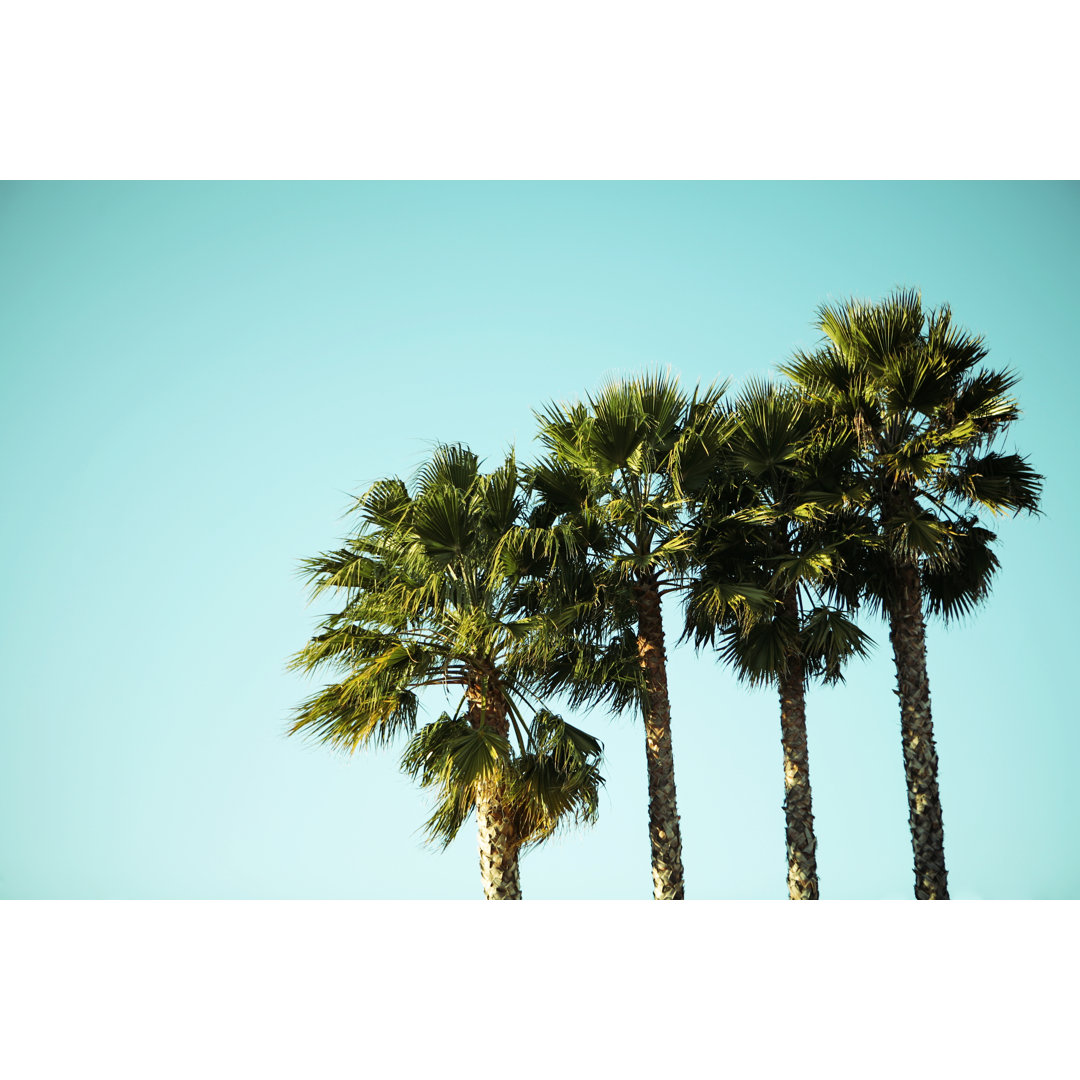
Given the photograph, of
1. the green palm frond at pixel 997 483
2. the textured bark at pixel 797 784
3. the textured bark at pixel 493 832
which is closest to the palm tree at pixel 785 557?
the textured bark at pixel 797 784

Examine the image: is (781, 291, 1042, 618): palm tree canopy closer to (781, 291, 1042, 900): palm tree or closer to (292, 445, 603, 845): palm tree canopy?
(781, 291, 1042, 900): palm tree

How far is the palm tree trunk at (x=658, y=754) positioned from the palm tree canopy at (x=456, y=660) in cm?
69

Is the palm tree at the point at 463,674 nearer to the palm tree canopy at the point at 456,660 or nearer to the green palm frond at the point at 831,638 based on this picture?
the palm tree canopy at the point at 456,660

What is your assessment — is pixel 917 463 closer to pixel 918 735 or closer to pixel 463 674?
pixel 918 735

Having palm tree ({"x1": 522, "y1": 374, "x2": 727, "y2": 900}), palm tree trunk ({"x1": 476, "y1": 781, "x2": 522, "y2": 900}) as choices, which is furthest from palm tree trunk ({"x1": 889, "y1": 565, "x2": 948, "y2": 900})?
palm tree trunk ({"x1": 476, "y1": 781, "x2": 522, "y2": 900})

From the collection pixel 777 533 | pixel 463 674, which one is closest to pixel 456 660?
pixel 463 674

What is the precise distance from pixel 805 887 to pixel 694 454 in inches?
148

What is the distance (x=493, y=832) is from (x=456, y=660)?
146 centimetres

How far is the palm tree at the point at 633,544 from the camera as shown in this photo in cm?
888

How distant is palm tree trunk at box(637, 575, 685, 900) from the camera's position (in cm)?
880

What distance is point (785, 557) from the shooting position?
912 cm

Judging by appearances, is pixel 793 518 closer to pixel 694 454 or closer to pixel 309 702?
pixel 694 454

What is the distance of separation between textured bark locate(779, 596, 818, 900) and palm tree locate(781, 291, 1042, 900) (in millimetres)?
866
